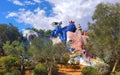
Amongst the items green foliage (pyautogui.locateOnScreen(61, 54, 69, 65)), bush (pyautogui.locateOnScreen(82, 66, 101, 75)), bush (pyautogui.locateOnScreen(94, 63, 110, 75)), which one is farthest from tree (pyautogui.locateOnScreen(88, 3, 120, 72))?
green foliage (pyautogui.locateOnScreen(61, 54, 69, 65))

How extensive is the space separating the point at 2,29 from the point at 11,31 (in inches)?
92.3

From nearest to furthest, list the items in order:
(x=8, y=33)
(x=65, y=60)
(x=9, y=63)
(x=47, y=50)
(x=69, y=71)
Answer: (x=47, y=50) → (x=9, y=63) → (x=69, y=71) → (x=65, y=60) → (x=8, y=33)

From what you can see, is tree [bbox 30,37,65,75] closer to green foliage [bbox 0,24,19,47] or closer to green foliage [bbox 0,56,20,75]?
green foliage [bbox 0,56,20,75]

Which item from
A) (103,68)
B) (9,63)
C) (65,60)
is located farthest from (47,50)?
(65,60)

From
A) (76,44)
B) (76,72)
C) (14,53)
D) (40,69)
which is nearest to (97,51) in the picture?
(76,72)

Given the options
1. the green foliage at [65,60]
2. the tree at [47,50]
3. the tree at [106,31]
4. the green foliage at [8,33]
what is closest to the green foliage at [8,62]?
the tree at [47,50]

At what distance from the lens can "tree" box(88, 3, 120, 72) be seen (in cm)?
3466

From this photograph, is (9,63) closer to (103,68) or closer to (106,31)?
(103,68)

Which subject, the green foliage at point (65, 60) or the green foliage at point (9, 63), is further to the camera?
the green foliage at point (65, 60)

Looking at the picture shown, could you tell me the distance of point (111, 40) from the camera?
113ft

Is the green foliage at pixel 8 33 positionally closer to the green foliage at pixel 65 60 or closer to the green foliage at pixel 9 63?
the green foliage at pixel 65 60

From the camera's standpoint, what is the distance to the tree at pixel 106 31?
34.7 meters

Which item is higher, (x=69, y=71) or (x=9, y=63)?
(x=9, y=63)

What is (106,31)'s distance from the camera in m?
34.9
